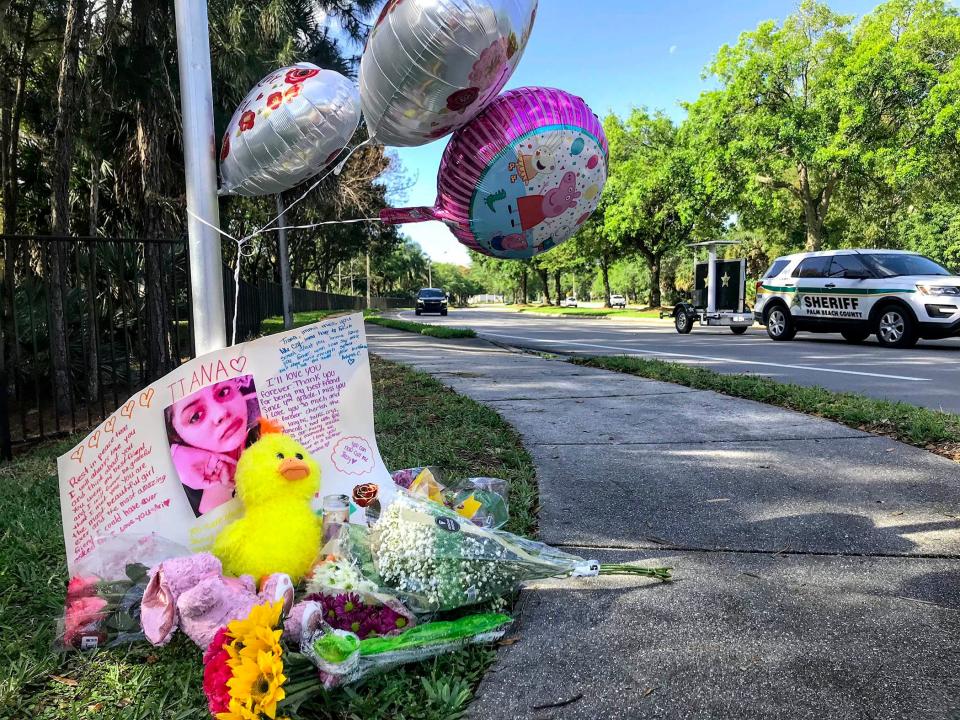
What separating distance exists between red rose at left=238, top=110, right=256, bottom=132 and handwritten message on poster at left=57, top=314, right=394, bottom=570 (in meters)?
0.80

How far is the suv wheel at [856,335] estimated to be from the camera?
1221cm

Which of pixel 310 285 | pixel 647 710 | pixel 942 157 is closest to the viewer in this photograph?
pixel 647 710

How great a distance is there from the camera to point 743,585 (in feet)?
7.72

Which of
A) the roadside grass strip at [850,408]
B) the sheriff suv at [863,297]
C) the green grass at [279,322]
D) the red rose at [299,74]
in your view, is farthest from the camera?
the green grass at [279,322]

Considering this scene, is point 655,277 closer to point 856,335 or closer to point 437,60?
point 856,335

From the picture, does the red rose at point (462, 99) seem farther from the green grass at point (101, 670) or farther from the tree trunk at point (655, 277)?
the tree trunk at point (655, 277)

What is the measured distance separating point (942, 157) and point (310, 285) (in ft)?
183

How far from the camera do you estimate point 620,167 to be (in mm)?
30016

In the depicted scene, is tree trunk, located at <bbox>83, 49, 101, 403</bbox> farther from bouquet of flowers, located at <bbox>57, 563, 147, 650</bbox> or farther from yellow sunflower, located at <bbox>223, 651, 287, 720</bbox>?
yellow sunflower, located at <bbox>223, 651, 287, 720</bbox>

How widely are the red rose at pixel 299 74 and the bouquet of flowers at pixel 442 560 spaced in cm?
165

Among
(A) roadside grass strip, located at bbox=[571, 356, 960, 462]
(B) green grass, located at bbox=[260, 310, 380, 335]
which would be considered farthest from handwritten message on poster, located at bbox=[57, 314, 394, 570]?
(B) green grass, located at bbox=[260, 310, 380, 335]

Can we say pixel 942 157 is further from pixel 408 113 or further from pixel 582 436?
pixel 408 113

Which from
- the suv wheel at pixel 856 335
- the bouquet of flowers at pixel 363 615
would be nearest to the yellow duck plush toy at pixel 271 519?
the bouquet of flowers at pixel 363 615

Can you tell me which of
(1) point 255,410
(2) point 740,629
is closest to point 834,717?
(2) point 740,629
